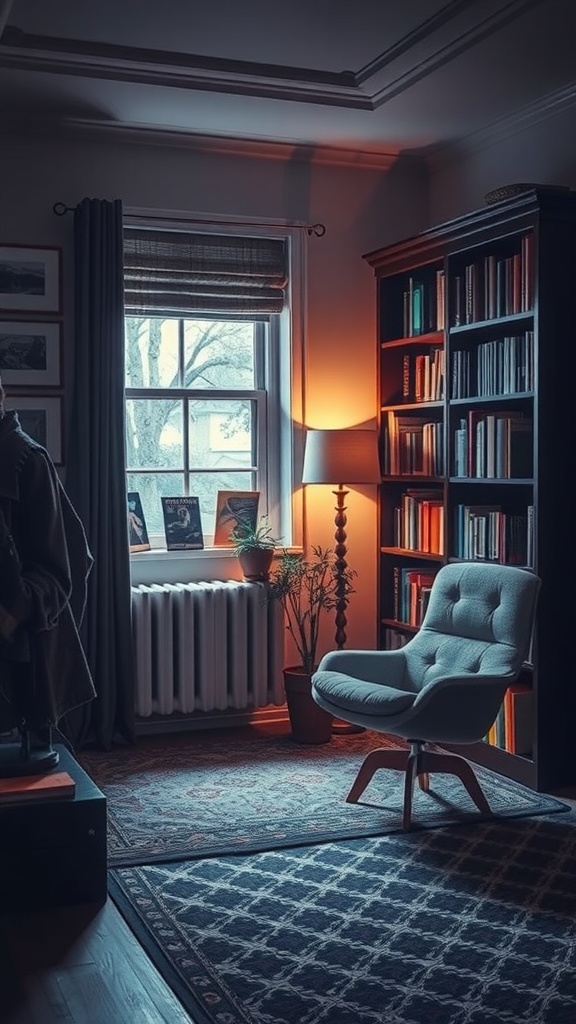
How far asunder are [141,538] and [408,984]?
2.91m

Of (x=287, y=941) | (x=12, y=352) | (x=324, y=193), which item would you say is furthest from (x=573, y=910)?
(x=324, y=193)

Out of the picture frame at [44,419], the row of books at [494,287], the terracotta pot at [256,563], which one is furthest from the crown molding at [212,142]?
the terracotta pot at [256,563]

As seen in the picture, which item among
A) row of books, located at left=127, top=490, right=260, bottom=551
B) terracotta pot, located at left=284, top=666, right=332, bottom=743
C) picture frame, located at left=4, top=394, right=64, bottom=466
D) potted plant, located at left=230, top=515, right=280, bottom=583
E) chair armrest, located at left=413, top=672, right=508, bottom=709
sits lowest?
terracotta pot, located at left=284, top=666, right=332, bottom=743

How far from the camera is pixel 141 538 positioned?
5.30m

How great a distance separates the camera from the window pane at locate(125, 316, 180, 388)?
5363 millimetres

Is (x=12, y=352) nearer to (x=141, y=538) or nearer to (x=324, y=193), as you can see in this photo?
(x=141, y=538)

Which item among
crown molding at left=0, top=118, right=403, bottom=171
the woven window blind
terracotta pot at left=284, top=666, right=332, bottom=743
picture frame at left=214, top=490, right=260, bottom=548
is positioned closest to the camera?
crown molding at left=0, top=118, right=403, bottom=171

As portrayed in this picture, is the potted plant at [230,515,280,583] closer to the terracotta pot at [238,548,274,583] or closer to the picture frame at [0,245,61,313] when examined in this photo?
the terracotta pot at [238,548,274,583]

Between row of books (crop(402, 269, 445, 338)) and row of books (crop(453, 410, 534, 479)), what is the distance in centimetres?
53

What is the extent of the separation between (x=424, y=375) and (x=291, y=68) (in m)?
1.54

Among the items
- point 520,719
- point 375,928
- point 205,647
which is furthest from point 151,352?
point 375,928

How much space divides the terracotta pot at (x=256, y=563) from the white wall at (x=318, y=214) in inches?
14.6

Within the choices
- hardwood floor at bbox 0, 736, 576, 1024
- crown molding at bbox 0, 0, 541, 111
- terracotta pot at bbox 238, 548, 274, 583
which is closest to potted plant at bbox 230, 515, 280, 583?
terracotta pot at bbox 238, 548, 274, 583

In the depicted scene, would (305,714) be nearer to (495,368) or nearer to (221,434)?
(221,434)
